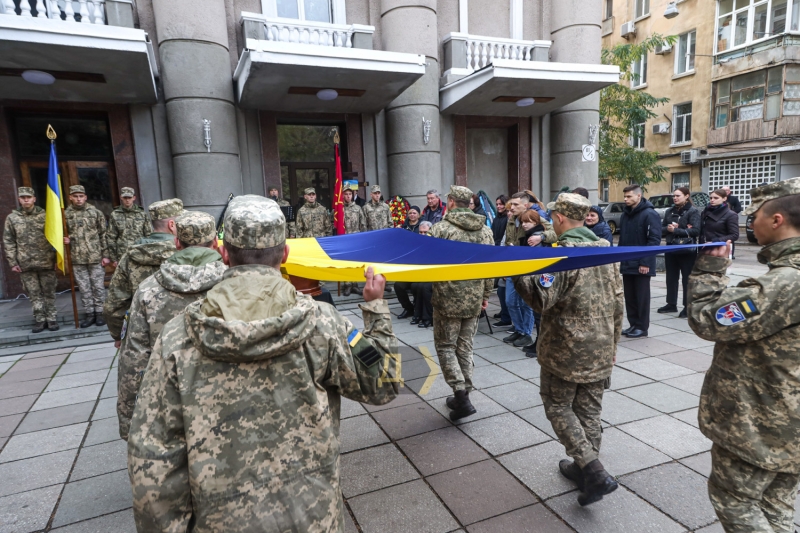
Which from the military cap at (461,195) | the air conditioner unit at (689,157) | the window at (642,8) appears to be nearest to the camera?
the military cap at (461,195)

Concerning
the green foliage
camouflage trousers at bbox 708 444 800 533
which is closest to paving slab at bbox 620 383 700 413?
camouflage trousers at bbox 708 444 800 533

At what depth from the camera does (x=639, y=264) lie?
19.5 ft

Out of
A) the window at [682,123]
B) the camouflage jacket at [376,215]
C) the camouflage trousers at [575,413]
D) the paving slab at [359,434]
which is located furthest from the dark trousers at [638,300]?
the window at [682,123]

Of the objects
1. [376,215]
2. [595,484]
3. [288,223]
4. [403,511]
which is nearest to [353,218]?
[376,215]

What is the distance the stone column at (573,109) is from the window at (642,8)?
19.7m

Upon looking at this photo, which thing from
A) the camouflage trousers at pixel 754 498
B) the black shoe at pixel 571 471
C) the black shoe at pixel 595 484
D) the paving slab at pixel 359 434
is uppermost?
the camouflage trousers at pixel 754 498

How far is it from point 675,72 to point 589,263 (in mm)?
29180

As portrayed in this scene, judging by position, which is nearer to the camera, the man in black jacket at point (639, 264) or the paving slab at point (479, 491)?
the paving slab at point (479, 491)

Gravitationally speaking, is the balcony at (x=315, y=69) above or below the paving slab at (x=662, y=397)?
above

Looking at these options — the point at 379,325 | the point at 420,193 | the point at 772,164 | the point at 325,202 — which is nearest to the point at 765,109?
the point at 772,164

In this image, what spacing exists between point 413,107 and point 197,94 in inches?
180

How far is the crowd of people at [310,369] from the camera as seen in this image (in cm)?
141

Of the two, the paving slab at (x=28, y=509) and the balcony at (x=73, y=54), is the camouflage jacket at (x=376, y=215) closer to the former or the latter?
the balcony at (x=73, y=54)

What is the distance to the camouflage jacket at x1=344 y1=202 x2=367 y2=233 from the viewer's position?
9164mm
